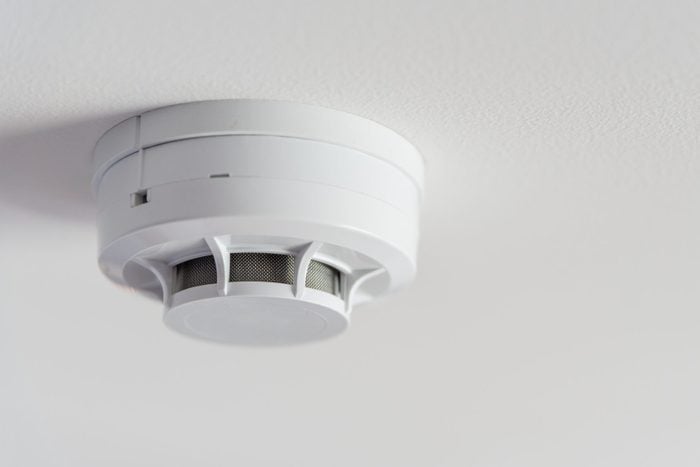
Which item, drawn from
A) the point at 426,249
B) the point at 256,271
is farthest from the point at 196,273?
the point at 426,249

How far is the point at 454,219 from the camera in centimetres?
132

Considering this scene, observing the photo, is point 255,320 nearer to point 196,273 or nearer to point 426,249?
point 196,273

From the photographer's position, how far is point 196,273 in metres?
1.09

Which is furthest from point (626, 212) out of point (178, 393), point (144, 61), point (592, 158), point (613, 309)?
point (178, 393)

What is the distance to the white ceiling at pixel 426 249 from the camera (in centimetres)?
94

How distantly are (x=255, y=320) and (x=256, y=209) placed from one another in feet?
0.61

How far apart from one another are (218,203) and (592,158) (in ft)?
1.37

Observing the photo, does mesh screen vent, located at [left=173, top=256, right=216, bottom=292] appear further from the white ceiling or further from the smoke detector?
the white ceiling

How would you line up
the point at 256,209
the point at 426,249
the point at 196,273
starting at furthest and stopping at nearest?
the point at 426,249, the point at 196,273, the point at 256,209

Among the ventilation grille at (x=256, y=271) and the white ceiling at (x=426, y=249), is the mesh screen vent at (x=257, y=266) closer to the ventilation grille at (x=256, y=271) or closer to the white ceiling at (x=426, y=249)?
the ventilation grille at (x=256, y=271)

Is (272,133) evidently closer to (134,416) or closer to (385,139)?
(385,139)

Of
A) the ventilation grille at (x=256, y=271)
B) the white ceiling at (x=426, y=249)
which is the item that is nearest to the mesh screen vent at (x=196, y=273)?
the ventilation grille at (x=256, y=271)

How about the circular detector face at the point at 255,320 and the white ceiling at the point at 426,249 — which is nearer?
the white ceiling at the point at 426,249

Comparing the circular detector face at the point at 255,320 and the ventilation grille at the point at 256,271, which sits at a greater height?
the ventilation grille at the point at 256,271
